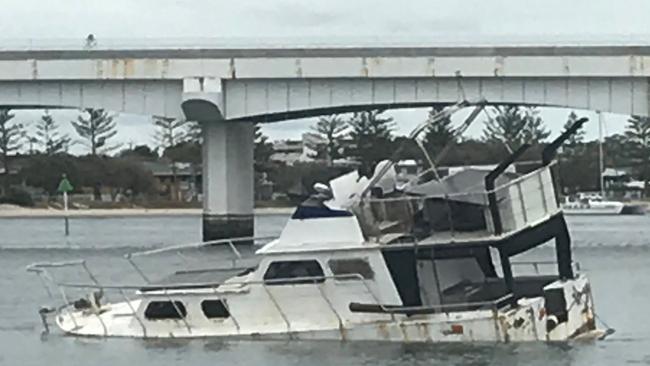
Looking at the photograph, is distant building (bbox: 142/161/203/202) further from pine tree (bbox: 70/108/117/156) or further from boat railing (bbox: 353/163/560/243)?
boat railing (bbox: 353/163/560/243)

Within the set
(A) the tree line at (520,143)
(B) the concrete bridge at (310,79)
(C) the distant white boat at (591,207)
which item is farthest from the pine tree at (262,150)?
(B) the concrete bridge at (310,79)

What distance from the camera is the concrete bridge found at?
8150cm

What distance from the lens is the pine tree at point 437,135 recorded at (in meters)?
40.4

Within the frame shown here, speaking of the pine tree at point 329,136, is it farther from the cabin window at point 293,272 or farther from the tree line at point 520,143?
the cabin window at point 293,272

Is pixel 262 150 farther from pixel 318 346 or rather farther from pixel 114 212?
pixel 318 346

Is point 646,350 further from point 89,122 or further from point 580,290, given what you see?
point 89,122

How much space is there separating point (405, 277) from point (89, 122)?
494 feet

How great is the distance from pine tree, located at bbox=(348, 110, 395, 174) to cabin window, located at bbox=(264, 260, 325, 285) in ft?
258

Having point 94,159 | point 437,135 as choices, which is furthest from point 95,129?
point 437,135

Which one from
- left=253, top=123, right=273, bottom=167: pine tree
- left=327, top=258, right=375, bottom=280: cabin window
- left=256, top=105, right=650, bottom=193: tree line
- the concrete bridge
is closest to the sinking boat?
left=327, top=258, right=375, bottom=280: cabin window

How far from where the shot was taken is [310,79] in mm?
84000

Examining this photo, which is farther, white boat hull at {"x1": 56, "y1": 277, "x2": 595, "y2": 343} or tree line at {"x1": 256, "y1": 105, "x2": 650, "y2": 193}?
tree line at {"x1": 256, "y1": 105, "x2": 650, "y2": 193}

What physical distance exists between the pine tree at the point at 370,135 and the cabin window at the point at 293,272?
3093 inches

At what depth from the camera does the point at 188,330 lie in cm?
3872
